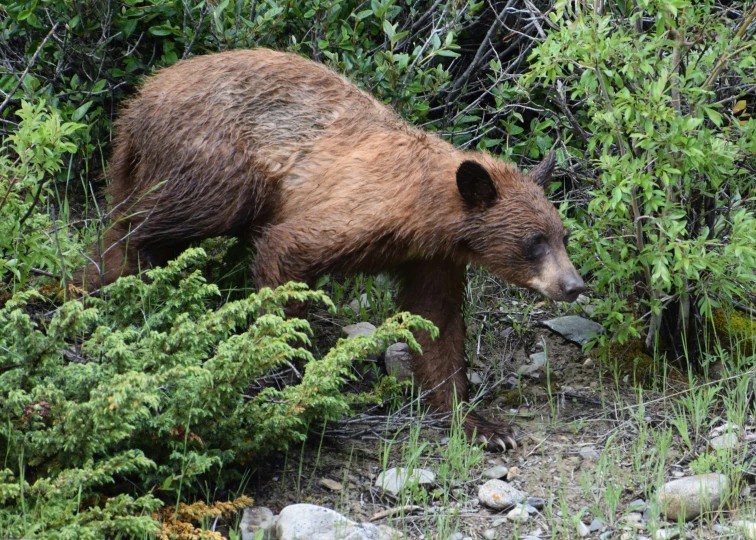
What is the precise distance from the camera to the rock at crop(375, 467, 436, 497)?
4629 millimetres

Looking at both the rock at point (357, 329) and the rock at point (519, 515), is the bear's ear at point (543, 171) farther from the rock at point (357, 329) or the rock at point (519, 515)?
the rock at point (519, 515)

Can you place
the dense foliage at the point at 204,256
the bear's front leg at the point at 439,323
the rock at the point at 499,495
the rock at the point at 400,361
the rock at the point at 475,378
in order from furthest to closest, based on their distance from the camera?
1. the rock at the point at 475,378
2. the rock at the point at 400,361
3. the bear's front leg at the point at 439,323
4. the rock at the point at 499,495
5. the dense foliage at the point at 204,256

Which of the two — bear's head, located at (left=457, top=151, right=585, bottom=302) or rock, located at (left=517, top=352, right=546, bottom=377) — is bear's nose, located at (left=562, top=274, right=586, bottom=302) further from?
rock, located at (left=517, top=352, right=546, bottom=377)

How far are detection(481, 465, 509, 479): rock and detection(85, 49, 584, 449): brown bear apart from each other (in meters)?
0.32

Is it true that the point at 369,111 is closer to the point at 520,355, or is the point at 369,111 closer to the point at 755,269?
the point at 520,355

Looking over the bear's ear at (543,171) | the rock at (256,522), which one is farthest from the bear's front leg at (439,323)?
the rock at (256,522)

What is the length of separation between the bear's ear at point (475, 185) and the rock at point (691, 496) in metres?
1.79

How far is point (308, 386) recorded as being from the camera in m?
4.50

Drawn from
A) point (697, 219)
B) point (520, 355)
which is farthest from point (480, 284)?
point (697, 219)

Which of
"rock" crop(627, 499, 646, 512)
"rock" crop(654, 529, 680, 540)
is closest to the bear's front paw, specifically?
→ "rock" crop(627, 499, 646, 512)

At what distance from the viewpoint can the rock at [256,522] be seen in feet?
13.8

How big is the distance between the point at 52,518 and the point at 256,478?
1215mm

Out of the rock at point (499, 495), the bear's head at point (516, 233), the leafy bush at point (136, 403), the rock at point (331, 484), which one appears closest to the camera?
the leafy bush at point (136, 403)

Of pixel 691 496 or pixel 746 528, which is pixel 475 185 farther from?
pixel 746 528
